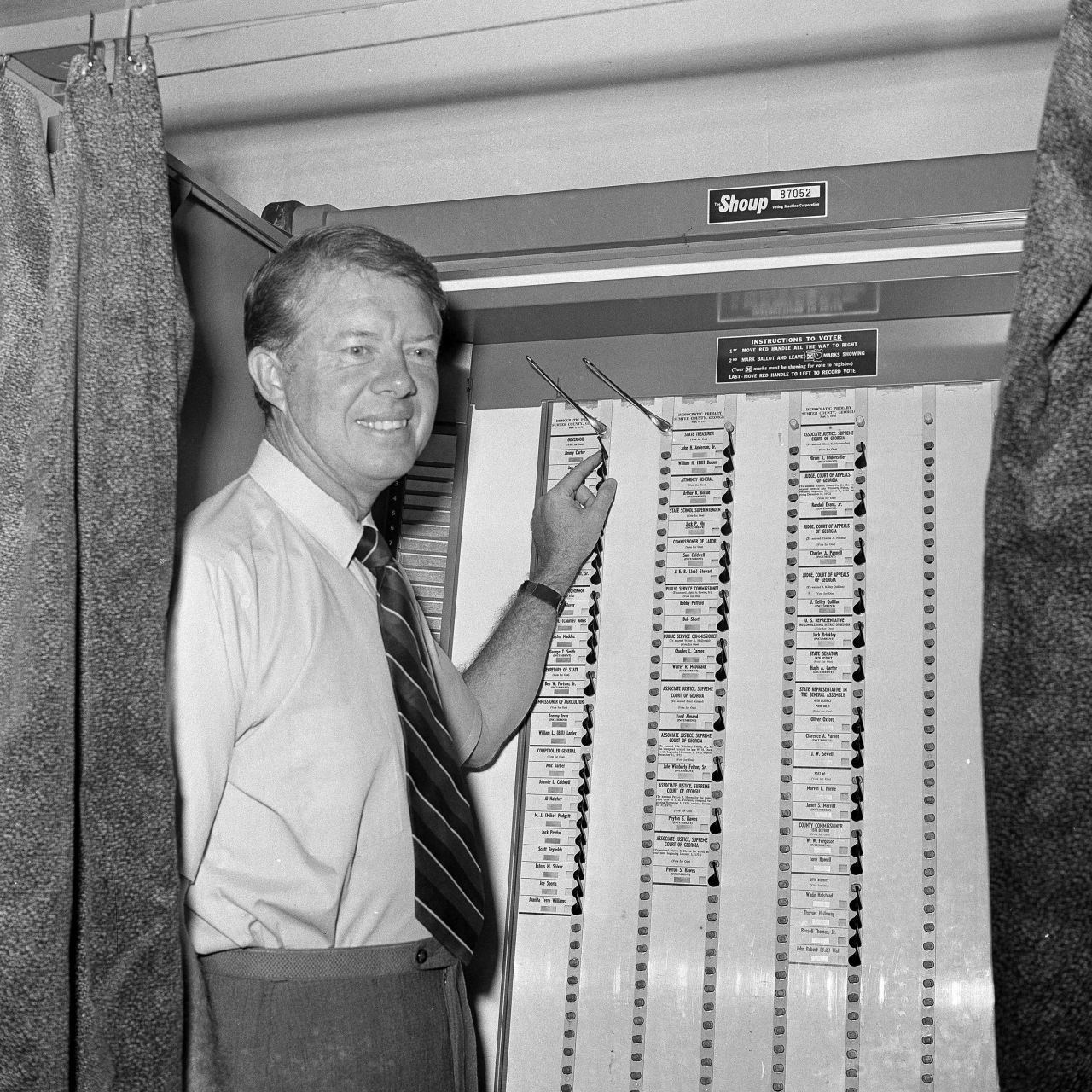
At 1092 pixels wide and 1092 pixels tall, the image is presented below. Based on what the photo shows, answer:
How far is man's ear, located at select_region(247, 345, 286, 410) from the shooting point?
5.77 feet

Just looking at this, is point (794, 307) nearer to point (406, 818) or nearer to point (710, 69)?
point (710, 69)

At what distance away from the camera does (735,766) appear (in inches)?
69.3

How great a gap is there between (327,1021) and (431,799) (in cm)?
28

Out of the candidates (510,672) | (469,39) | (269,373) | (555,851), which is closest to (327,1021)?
(555,851)

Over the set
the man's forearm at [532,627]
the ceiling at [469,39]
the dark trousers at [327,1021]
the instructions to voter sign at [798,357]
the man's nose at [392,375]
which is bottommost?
the dark trousers at [327,1021]

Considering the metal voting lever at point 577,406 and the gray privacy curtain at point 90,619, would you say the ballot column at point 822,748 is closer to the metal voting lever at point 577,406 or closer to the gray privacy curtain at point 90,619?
the metal voting lever at point 577,406

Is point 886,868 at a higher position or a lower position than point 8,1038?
higher

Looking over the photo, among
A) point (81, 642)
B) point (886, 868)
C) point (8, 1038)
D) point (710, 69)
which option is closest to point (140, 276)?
point (81, 642)

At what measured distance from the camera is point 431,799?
1589mm

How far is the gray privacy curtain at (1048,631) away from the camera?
0.88m

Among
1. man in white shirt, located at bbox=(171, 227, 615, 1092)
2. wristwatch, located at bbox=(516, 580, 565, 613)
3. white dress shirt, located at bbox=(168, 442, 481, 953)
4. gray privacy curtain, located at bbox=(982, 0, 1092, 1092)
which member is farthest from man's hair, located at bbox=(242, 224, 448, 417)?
gray privacy curtain, located at bbox=(982, 0, 1092, 1092)

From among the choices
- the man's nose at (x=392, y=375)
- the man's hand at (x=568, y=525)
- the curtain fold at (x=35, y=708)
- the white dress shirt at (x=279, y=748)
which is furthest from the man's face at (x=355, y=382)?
the curtain fold at (x=35, y=708)

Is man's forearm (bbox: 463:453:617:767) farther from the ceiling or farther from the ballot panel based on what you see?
the ceiling

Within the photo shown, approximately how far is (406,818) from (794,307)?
0.86 meters
